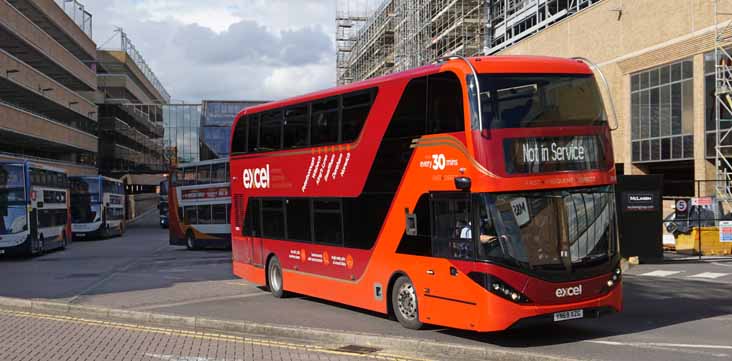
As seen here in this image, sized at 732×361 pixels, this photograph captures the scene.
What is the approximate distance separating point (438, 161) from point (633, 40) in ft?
107

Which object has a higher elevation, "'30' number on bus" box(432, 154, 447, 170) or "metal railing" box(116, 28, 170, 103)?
"metal railing" box(116, 28, 170, 103)

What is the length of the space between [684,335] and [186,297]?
1025 centimetres

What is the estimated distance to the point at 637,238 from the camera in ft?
78.0

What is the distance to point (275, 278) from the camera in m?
17.6

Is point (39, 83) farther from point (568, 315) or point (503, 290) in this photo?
point (568, 315)

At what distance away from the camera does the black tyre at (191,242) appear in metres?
39.4

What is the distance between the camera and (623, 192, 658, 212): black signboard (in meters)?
23.5

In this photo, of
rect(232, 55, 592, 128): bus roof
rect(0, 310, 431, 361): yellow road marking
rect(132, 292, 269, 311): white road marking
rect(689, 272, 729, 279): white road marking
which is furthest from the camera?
rect(689, 272, 729, 279): white road marking

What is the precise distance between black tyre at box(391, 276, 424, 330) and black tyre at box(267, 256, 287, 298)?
4.90m

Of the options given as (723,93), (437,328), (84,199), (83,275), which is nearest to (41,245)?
(83,275)

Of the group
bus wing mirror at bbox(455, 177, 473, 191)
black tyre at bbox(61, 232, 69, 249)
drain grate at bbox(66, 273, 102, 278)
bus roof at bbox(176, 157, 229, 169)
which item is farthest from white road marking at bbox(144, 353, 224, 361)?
black tyre at bbox(61, 232, 69, 249)

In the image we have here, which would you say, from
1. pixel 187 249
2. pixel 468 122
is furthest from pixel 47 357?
pixel 187 249

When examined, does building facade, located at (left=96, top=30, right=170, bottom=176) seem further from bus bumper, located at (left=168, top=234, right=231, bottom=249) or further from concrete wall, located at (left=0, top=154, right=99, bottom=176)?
bus bumper, located at (left=168, top=234, right=231, bottom=249)

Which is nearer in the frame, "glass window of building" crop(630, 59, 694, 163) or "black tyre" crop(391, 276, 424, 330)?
"black tyre" crop(391, 276, 424, 330)
